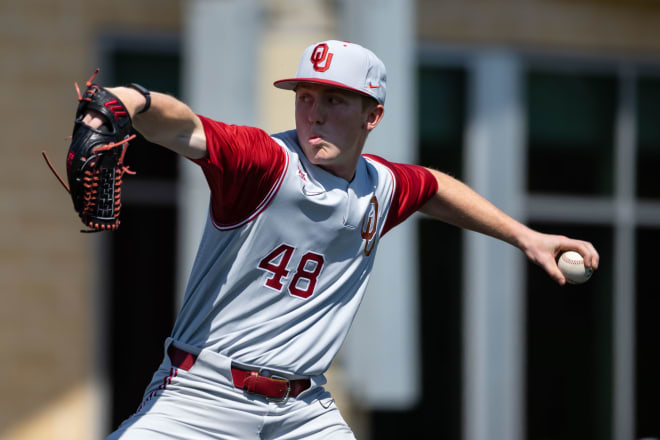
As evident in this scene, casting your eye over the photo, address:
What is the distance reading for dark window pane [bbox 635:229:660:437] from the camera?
9.86 m

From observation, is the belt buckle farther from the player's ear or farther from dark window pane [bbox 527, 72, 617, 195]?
dark window pane [bbox 527, 72, 617, 195]

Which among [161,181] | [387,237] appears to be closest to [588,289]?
[387,237]

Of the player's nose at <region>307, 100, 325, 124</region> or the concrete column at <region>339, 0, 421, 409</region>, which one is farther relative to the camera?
the concrete column at <region>339, 0, 421, 409</region>

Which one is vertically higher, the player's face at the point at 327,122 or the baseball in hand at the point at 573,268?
the player's face at the point at 327,122

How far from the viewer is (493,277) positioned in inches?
362

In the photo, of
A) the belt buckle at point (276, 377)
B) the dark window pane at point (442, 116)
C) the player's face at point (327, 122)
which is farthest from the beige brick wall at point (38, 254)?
the player's face at point (327, 122)

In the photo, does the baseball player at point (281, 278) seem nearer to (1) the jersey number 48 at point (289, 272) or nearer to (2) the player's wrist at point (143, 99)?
(1) the jersey number 48 at point (289, 272)

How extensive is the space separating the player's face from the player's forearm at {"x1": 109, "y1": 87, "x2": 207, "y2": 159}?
0.49 meters

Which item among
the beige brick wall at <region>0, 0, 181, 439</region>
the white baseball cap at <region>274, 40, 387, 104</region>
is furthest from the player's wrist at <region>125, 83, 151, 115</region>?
the beige brick wall at <region>0, 0, 181, 439</region>

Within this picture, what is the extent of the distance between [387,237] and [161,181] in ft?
6.99

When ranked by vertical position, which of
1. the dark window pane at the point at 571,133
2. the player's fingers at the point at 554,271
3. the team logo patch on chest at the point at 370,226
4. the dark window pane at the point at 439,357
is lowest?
the dark window pane at the point at 439,357

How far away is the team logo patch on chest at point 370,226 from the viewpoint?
3793 millimetres

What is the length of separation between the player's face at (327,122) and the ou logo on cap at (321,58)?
0.07 metres

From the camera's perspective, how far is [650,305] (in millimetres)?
9945
